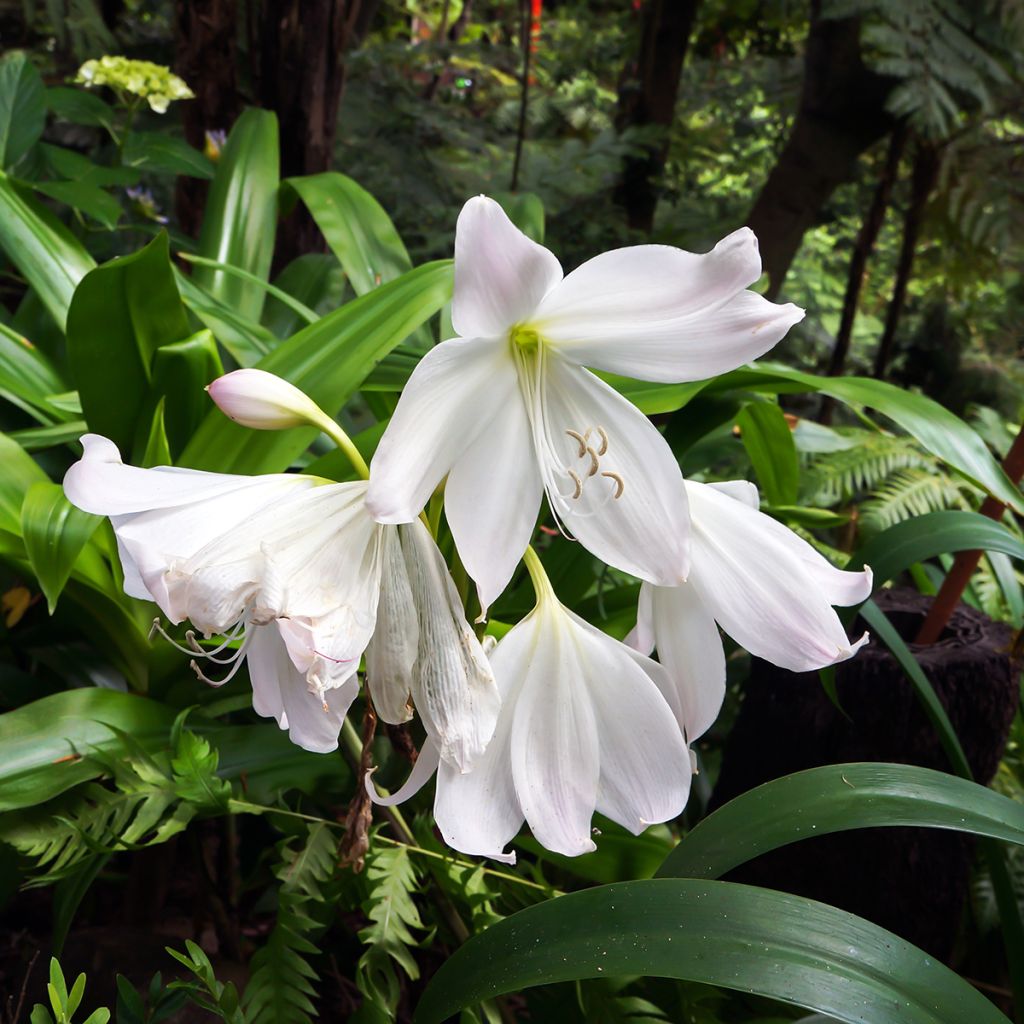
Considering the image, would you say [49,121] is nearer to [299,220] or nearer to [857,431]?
[299,220]

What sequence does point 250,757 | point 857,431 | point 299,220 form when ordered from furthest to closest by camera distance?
point 299,220
point 857,431
point 250,757

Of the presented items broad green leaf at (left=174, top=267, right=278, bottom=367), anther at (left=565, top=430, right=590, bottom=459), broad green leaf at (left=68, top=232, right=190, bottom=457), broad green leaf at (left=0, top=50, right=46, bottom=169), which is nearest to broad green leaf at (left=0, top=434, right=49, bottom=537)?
broad green leaf at (left=68, top=232, right=190, bottom=457)

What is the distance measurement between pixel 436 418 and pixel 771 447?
2.76ft

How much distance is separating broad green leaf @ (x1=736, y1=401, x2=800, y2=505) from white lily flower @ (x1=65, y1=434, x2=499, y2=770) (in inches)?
31.8

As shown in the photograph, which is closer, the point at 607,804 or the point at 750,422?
the point at 607,804

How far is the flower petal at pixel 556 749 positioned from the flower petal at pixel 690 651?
0.20ft

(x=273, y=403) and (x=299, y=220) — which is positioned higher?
(x=273, y=403)

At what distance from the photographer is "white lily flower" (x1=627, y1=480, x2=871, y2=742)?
0.54 m

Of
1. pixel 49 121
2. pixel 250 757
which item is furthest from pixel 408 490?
pixel 49 121

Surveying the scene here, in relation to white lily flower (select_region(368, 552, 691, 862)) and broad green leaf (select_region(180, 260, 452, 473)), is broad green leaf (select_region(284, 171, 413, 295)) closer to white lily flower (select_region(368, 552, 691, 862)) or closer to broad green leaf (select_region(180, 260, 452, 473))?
broad green leaf (select_region(180, 260, 452, 473))

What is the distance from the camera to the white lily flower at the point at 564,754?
53cm

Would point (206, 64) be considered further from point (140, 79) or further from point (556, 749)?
point (556, 749)

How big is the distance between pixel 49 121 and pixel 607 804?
3.44 metres

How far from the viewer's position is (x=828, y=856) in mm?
1079
